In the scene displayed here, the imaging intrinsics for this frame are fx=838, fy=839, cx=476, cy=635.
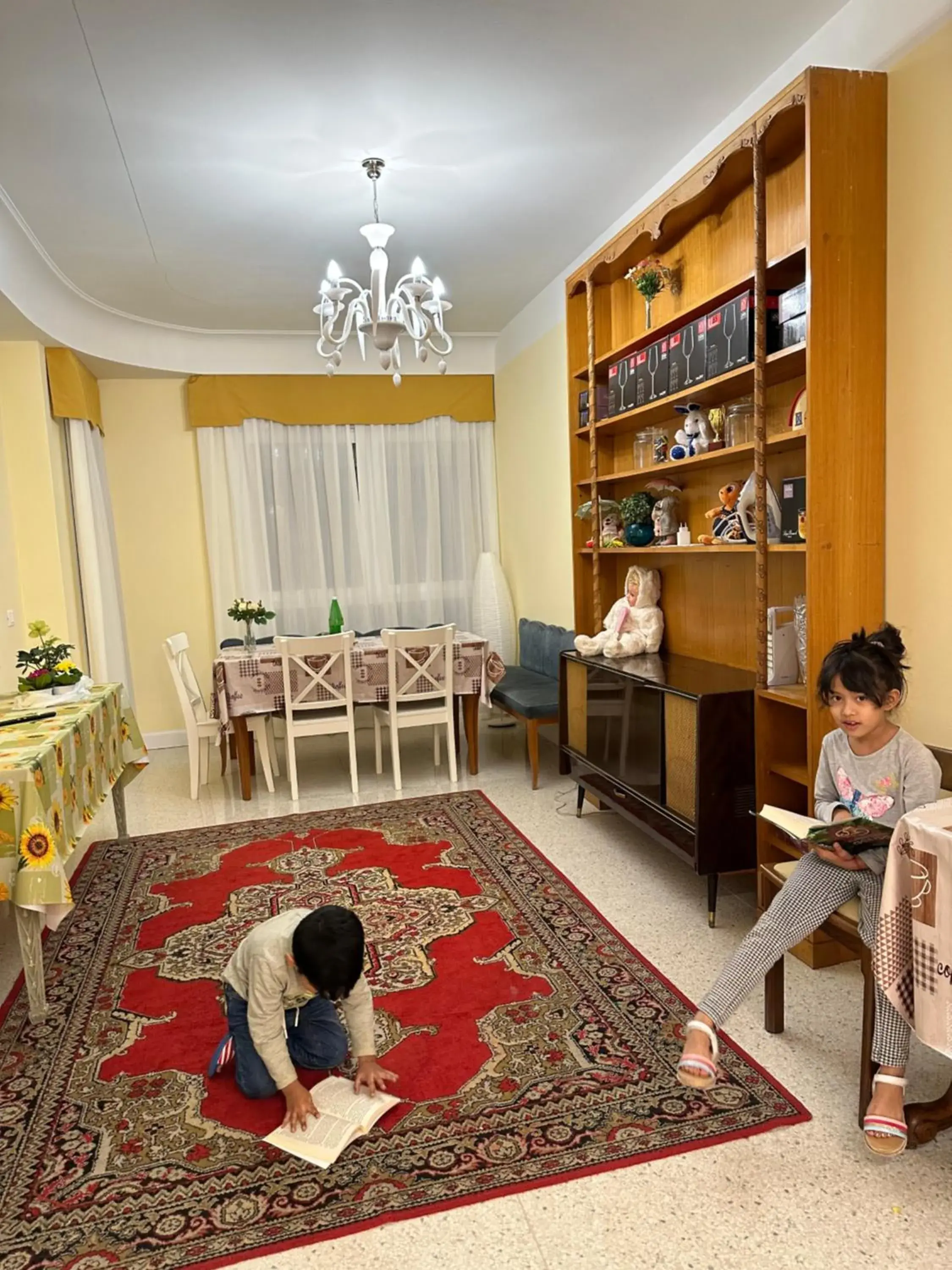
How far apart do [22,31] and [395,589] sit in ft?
13.8

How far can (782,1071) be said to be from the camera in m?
2.08

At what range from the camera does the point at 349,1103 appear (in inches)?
78.5

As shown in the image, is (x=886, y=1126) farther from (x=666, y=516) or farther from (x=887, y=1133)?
(x=666, y=516)

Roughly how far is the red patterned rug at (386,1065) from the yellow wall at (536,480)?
8.01 feet

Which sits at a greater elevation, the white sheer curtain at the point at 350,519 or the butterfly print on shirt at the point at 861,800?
the white sheer curtain at the point at 350,519

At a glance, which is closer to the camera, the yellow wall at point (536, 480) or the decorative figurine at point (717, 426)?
the decorative figurine at point (717, 426)

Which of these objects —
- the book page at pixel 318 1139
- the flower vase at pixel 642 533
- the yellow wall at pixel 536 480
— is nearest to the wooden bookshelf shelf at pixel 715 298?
the flower vase at pixel 642 533

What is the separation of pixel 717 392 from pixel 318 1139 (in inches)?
106

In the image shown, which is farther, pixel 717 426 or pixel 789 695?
pixel 717 426

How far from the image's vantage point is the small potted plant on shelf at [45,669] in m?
3.50

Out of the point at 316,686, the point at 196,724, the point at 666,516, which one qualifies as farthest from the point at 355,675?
the point at 666,516

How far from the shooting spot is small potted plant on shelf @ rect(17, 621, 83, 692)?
3500 mm

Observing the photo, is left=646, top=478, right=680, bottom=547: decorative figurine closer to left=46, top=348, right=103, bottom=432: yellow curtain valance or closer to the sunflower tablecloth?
the sunflower tablecloth

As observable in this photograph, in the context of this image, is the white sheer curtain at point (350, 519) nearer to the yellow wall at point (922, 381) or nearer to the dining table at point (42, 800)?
the dining table at point (42, 800)
